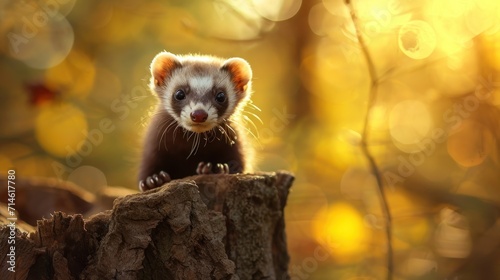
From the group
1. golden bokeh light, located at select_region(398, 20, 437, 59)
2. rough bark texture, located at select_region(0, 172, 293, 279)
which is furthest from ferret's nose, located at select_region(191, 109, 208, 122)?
golden bokeh light, located at select_region(398, 20, 437, 59)

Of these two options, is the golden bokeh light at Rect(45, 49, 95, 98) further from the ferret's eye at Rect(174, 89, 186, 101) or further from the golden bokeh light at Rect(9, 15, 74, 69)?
the ferret's eye at Rect(174, 89, 186, 101)

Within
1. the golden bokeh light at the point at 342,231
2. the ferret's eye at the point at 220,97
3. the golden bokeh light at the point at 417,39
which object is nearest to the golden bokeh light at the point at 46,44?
the ferret's eye at the point at 220,97

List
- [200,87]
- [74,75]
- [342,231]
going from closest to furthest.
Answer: [200,87] → [342,231] → [74,75]

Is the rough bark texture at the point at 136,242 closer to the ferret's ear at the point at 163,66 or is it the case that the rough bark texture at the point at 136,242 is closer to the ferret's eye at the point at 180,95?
the ferret's eye at the point at 180,95

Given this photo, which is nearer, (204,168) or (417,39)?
(204,168)

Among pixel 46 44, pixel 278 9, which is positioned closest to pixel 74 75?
pixel 46 44

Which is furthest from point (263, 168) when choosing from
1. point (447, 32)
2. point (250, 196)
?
point (250, 196)

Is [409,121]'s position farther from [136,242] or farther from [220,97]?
[136,242]
